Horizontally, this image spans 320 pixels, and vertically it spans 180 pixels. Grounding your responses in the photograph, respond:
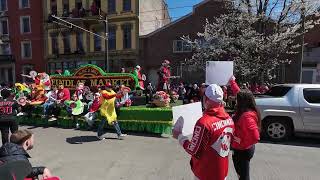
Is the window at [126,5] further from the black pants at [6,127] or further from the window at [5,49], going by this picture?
the black pants at [6,127]

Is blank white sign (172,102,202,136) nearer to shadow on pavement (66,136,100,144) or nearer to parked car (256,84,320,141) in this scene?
parked car (256,84,320,141)

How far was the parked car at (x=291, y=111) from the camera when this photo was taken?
9148 millimetres

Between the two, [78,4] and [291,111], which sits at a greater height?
[78,4]

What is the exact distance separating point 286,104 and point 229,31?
1285 centimetres

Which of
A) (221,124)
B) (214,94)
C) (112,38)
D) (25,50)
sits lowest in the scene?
(221,124)

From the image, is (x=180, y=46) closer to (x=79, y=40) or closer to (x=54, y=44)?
(x=79, y=40)

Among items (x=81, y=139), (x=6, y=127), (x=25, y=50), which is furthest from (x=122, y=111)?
(x=25, y=50)

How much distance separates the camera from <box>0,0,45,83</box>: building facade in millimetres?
35656

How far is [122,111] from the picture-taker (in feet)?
36.6

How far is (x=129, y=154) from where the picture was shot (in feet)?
27.0

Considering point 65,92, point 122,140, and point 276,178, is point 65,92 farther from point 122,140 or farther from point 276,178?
point 276,178

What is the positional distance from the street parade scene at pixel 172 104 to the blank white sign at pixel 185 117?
15 millimetres

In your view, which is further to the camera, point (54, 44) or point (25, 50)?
point (25, 50)

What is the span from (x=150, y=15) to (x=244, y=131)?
1178 inches
